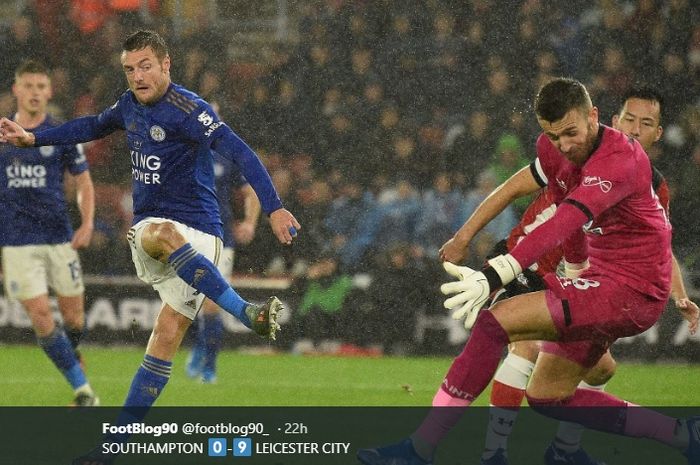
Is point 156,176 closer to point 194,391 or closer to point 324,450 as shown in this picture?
point 324,450

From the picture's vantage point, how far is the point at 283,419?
6266mm

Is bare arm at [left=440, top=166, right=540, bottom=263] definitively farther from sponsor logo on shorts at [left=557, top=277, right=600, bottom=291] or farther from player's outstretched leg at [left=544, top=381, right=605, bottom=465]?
player's outstretched leg at [left=544, top=381, right=605, bottom=465]

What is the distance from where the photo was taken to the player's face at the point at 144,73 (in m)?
5.18

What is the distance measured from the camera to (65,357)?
22.8ft

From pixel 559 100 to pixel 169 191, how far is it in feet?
5.80

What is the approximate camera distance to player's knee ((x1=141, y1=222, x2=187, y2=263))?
5.05 meters

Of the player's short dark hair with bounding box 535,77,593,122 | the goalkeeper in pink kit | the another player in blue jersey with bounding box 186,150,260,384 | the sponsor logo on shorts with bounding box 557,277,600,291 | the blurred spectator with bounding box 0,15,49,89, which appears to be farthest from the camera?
the blurred spectator with bounding box 0,15,49,89

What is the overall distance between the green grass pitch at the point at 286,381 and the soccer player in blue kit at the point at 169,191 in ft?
6.41

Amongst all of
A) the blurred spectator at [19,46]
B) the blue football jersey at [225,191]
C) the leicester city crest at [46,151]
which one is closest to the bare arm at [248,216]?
the blue football jersey at [225,191]

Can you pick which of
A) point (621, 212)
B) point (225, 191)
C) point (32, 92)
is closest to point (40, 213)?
point (32, 92)

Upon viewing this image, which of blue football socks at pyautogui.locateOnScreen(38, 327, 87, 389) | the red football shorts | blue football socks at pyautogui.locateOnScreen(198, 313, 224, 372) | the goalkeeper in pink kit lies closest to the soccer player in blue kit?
the goalkeeper in pink kit

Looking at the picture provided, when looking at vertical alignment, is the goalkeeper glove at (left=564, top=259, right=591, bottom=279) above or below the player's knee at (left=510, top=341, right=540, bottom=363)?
above

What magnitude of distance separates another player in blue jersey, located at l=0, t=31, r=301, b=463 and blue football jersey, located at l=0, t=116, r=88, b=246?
2.07m

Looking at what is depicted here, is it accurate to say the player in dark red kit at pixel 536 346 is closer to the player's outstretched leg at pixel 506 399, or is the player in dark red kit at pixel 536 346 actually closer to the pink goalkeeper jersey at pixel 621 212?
the player's outstretched leg at pixel 506 399
